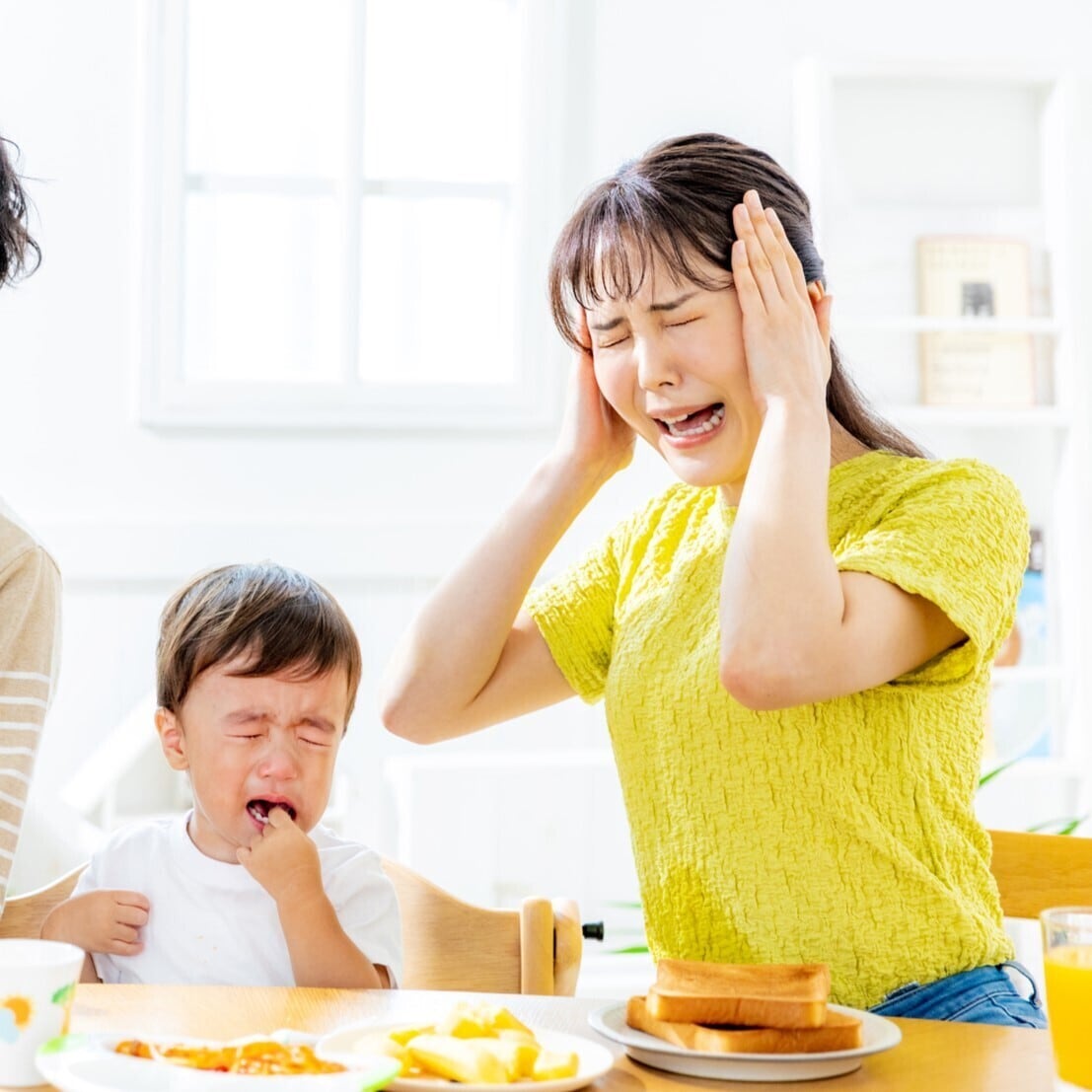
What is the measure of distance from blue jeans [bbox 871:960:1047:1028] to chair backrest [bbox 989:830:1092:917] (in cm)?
14

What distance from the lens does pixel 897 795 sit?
3.99ft

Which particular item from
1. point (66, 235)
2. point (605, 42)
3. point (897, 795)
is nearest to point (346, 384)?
point (66, 235)

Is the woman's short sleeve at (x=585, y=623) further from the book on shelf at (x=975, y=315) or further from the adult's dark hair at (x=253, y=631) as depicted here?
the book on shelf at (x=975, y=315)

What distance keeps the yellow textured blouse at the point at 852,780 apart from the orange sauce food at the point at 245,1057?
519mm

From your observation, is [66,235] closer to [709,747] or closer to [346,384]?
[346,384]

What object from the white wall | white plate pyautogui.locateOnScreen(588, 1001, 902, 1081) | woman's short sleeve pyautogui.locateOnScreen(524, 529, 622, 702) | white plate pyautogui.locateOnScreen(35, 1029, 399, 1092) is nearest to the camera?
white plate pyautogui.locateOnScreen(35, 1029, 399, 1092)

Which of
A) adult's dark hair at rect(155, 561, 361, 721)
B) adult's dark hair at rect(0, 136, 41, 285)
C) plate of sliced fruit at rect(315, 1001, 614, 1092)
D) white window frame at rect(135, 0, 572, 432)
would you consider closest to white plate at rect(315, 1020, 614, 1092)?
plate of sliced fruit at rect(315, 1001, 614, 1092)

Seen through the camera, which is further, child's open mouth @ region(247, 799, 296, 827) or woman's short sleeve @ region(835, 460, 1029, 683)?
child's open mouth @ region(247, 799, 296, 827)

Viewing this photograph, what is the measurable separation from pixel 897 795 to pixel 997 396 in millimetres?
2148

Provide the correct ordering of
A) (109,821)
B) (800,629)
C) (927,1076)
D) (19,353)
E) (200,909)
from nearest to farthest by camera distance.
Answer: (927,1076) < (800,629) < (200,909) < (109,821) < (19,353)

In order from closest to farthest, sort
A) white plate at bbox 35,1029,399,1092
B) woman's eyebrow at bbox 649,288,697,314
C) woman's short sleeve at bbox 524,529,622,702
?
1. white plate at bbox 35,1029,399,1092
2. woman's eyebrow at bbox 649,288,697,314
3. woman's short sleeve at bbox 524,529,622,702

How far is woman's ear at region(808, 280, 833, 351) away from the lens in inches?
51.4

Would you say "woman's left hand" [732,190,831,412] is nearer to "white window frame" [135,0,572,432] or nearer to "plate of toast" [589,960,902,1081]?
"plate of toast" [589,960,902,1081]

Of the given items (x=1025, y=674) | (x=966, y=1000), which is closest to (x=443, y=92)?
(x=1025, y=674)
